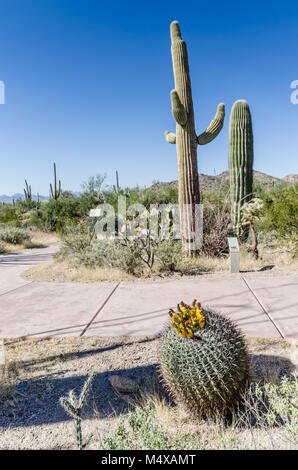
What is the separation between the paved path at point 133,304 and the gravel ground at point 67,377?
1.06ft

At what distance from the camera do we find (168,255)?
739 cm

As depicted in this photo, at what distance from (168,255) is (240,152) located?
16.2 feet

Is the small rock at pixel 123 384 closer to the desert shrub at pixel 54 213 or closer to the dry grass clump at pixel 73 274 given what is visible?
the dry grass clump at pixel 73 274

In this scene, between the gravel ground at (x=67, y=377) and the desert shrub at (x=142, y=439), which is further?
the gravel ground at (x=67, y=377)

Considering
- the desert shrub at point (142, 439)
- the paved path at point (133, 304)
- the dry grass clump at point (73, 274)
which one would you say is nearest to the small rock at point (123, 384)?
the desert shrub at point (142, 439)

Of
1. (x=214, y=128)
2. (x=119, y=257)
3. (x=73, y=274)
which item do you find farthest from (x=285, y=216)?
(x=73, y=274)

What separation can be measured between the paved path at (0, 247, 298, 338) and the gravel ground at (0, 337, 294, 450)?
0.32 meters

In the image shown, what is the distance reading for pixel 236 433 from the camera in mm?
2393

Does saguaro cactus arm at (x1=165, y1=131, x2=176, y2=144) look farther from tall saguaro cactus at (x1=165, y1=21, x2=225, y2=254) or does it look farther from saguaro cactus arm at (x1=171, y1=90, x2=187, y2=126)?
saguaro cactus arm at (x1=171, y1=90, x2=187, y2=126)

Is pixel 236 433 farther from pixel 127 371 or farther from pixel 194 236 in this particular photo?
pixel 194 236

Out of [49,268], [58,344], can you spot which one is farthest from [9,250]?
[58,344]

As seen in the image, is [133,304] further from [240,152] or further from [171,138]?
[240,152]

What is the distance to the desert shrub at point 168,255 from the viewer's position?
7387 mm
